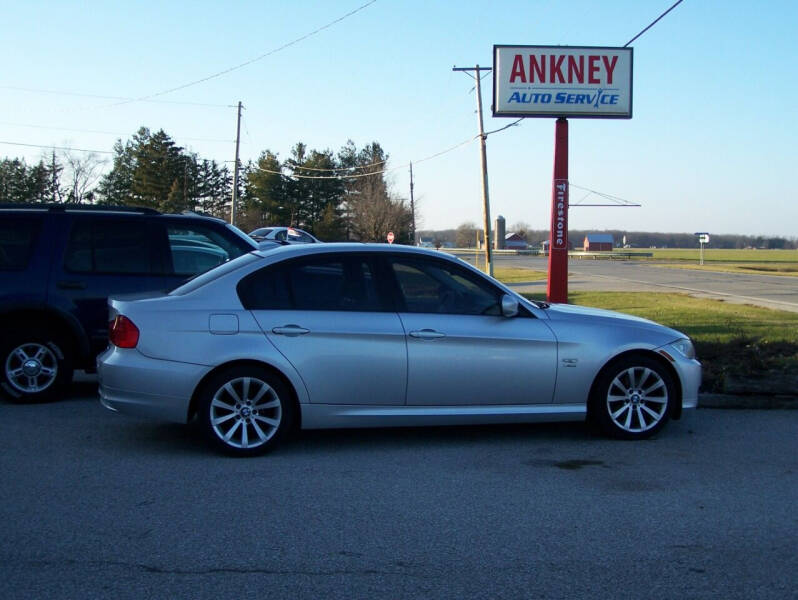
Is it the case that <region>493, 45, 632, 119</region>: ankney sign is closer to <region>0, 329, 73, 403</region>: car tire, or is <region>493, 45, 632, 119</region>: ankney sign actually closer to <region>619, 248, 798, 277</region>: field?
<region>0, 329, 73, 403</region>: car tire

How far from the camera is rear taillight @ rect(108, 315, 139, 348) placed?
6203mm

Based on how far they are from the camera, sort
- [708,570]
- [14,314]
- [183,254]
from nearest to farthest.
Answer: [708,570]
[14,314]
[183,254]

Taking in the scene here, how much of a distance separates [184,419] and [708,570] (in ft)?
12.6

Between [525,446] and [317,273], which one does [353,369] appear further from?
[525,446]

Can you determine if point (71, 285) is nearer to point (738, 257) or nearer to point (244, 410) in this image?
point (244, 410)

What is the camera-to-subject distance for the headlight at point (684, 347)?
6.94 metres

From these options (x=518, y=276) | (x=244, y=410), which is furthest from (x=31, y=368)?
(x=518, y=276)

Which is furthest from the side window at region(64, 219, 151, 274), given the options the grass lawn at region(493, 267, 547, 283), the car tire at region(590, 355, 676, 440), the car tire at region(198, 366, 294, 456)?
the grass lawn at region(493, 267, 547, 283)

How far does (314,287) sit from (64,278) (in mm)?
3019

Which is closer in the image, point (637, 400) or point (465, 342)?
point (465, 342)

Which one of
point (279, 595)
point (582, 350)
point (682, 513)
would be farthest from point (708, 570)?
point (582, 350)

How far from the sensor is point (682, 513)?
512cm

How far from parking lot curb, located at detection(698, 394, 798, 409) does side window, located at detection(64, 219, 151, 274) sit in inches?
234

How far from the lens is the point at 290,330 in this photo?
247 inches
